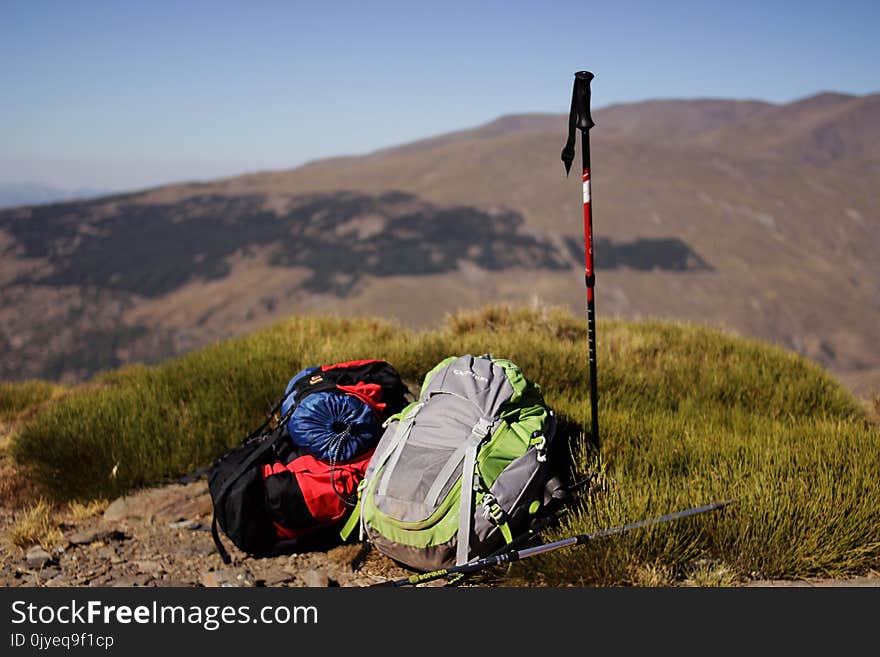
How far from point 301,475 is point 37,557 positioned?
5.86 ft

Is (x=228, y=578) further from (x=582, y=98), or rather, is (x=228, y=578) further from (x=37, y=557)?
(x=582, y=98)

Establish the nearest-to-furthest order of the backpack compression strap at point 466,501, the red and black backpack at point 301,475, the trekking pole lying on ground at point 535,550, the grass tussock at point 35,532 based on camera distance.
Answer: the trekking pole lying on ground at point 535,550
the backpack compression strap at point 466,501
the red and black backpack at point 301,475
the grass tussock at point 35,532

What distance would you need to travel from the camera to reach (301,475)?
4.32m

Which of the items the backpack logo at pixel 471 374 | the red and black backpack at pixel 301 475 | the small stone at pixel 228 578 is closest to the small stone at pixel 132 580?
the small stone at pixel 228 578

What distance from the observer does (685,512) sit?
347 cm

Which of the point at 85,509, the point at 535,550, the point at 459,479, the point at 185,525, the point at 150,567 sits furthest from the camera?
the point at 85,509

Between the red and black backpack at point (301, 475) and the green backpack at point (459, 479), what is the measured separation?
0.33 metres

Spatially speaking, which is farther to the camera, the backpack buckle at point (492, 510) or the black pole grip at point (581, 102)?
the black pole grip at point (581, 102)

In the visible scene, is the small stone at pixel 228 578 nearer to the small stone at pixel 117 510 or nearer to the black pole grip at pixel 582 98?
the small stone at pixel 117 510

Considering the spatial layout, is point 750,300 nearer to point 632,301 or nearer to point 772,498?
point 632,301

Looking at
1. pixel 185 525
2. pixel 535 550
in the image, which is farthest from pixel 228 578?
pixel 535 550

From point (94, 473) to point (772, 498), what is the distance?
16.2ft

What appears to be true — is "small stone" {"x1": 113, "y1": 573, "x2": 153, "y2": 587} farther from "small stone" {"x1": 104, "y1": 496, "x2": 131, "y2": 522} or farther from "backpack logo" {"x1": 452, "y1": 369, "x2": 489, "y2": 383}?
"backpack logo" {"x1": 452, "y1": 369, "x2": 489, "y2": 383}

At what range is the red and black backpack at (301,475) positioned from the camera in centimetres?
426
